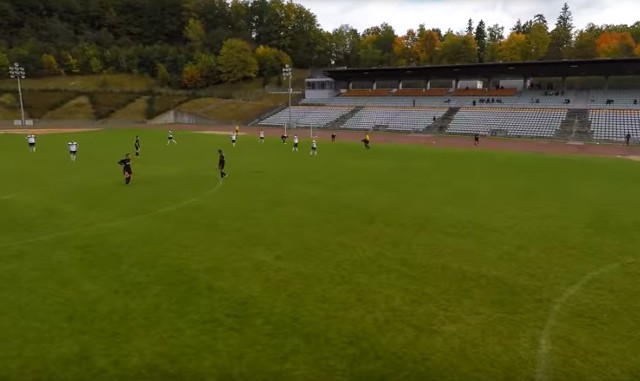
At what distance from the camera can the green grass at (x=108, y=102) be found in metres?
84.9

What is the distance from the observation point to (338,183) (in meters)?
24.0

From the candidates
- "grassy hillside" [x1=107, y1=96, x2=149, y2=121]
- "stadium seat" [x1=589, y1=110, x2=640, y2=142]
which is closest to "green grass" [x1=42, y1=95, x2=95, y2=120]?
"grassy hillside" [x1=107, y1=96, x2=149, y2=121]

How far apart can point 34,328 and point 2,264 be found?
449 centimetres

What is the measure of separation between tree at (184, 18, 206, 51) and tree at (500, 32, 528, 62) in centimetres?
7746

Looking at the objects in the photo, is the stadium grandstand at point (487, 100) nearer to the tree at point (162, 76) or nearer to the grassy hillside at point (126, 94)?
the grassy hillside at point (126, 94)

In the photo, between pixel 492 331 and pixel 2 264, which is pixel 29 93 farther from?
pixel 492 331

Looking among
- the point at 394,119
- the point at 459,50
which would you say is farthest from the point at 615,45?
the point at 394,119

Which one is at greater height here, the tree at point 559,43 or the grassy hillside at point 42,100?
the tree at point 559,43

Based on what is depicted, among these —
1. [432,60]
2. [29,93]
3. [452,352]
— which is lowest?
[452,352]

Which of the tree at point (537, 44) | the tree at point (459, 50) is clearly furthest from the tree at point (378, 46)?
the tree at point (537, 44)

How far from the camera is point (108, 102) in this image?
89.2 meters

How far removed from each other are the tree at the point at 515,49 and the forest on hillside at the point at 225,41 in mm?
233

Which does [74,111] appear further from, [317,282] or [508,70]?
[317,282]

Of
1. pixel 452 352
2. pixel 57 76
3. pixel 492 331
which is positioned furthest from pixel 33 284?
pixel 57 76
